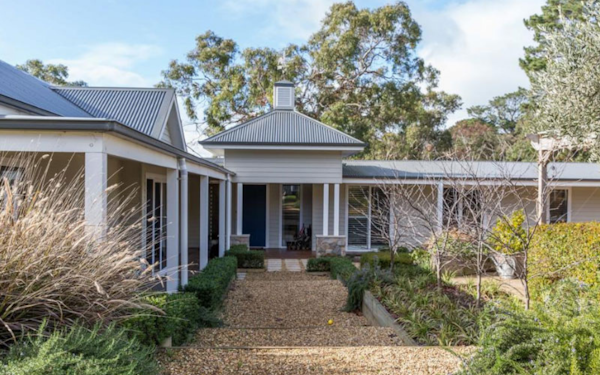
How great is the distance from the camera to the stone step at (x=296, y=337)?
5.16m

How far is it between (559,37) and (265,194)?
1065cm

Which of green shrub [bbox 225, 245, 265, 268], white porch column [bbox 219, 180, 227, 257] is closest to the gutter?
white porch column [bbox 219, 180, 227, 257]

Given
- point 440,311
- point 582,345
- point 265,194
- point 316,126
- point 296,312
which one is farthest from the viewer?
point 265,194

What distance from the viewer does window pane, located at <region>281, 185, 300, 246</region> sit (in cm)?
1571

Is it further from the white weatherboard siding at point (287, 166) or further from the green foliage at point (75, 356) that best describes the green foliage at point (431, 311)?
the white weatherboard siding at point (287, 166)

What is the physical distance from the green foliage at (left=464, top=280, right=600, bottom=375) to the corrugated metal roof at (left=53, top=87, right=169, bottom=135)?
8.04m

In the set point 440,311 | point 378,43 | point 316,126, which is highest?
point 378,43

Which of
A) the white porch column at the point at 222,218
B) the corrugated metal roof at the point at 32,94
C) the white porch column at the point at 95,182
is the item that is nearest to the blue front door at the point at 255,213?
the white porch column at the point at 222,218

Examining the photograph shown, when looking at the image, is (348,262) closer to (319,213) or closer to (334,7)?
(319,213)

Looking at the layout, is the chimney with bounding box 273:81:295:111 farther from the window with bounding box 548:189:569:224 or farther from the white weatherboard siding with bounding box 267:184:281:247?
the window with bounding box 548:189:569:224

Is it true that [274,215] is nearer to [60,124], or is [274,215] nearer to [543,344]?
[60,124]

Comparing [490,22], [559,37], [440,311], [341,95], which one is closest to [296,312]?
[440,311]

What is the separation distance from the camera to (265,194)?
1554 centimetres

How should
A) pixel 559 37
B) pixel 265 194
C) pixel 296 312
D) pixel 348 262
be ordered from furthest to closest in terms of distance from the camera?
pixel 265 194, pixel 348 262, pixel 296 312, pixel 559 37
